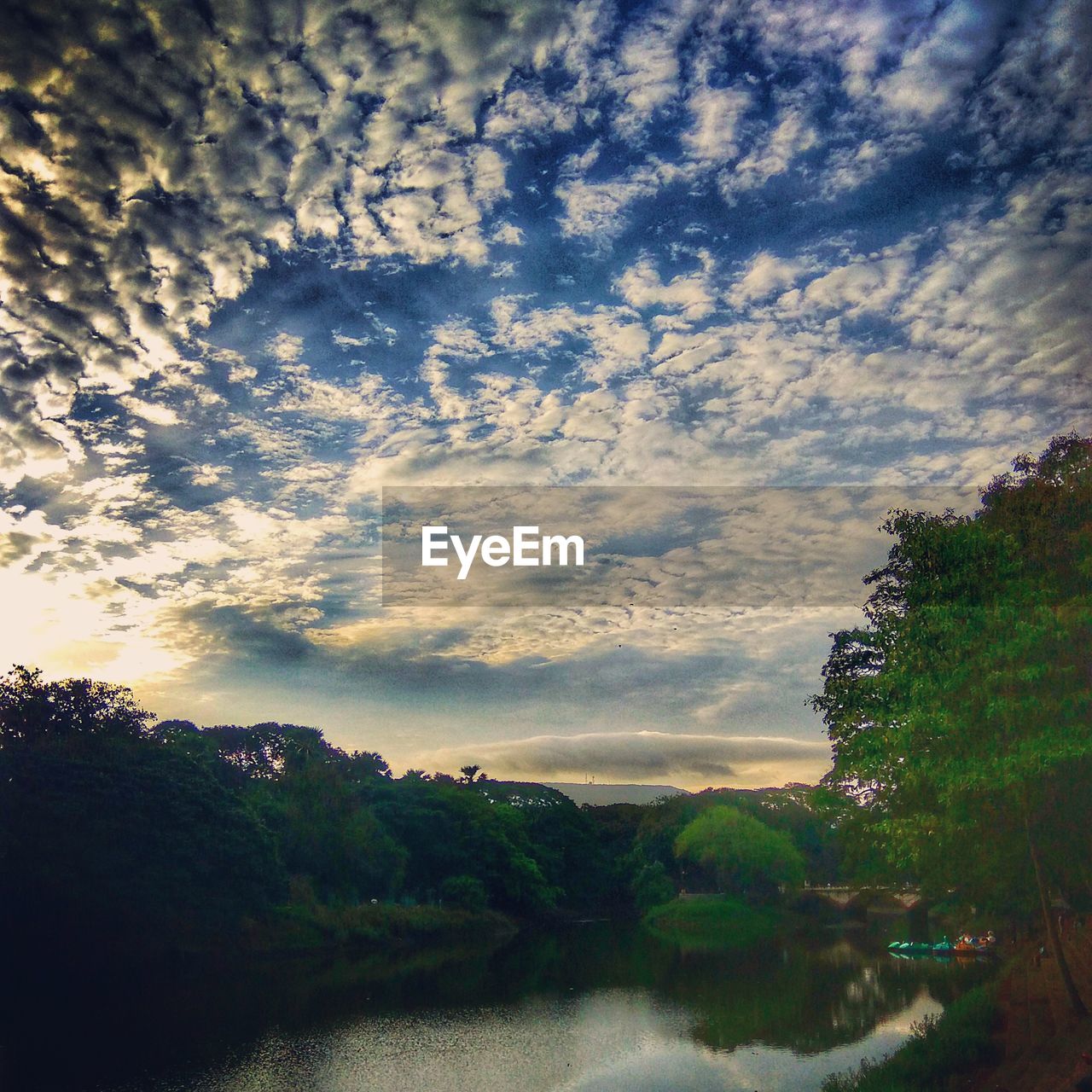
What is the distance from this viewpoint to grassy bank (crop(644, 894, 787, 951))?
325 feet

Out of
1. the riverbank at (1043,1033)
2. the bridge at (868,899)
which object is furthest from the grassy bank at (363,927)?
the riverbank at (1043,1033)

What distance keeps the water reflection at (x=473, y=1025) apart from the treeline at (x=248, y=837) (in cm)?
544

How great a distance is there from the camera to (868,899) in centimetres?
11281

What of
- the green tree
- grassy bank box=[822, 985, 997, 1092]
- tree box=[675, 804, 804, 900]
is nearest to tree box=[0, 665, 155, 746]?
the green tree

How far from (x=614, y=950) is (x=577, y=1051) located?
44908mm

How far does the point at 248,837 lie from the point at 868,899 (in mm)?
82391

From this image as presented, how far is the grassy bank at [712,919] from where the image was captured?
9906 centimetres

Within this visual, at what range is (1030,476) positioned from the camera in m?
26.0

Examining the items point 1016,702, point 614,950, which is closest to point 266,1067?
point 1016,702

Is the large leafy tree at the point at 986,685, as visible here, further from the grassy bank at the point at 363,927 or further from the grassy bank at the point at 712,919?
the grassy bank at the point at 712,919

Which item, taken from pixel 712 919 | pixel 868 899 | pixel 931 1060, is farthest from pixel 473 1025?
pixel 868 899

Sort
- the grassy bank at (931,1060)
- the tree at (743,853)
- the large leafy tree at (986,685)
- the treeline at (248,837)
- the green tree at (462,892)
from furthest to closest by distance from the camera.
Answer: the tree at (743,853), the green tree at (462,892), the treeline at (248,837), the grassy bank at (931,1060), the large leafy tree at (986,685)

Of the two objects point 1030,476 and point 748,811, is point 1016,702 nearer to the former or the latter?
point 1030,476

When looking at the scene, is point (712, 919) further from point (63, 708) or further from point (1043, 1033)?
point (1043, 1033)
